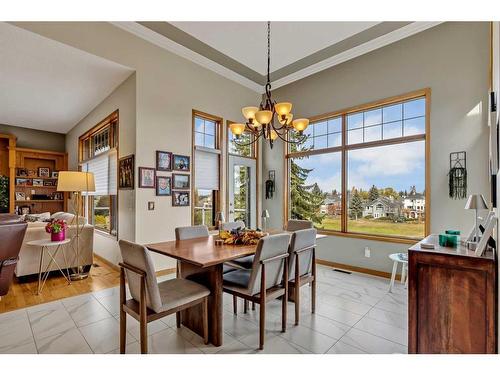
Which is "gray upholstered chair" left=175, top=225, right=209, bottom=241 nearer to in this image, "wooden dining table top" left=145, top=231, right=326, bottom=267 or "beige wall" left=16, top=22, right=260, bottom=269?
"wooden dining table top" left=145, top=231, right=326, bottom=267

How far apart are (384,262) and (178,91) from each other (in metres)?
4.19

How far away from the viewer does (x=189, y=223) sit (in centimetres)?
426

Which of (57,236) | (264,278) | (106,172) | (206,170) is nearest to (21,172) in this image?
(106,172)

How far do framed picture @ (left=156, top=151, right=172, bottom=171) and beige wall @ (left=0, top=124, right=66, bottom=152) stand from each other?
5.48 metres

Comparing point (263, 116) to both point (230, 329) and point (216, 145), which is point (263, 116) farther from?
point (216, 145)

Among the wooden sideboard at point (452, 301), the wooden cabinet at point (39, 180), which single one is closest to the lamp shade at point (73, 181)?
the wooden sideboard at point (452, 301)

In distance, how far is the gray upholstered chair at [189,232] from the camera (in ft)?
8.86

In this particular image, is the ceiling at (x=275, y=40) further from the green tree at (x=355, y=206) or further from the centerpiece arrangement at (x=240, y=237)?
the centerpiece arrangement at (x=240, y=237)

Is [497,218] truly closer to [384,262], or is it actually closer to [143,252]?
[143,252]

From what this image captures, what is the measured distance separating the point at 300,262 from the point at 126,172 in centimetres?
289

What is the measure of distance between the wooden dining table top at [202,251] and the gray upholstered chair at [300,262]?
414 millimetres

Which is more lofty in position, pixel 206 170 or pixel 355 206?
pixel 206 170

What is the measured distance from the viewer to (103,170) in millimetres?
4895
